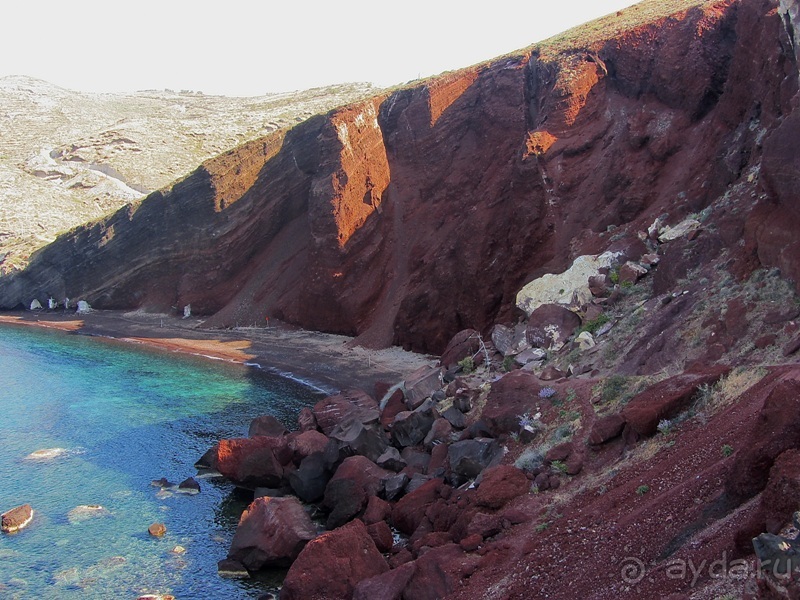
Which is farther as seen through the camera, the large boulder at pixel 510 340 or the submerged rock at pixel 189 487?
the large boulder at pixel 510 340

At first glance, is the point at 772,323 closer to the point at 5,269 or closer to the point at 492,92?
the point at 492,92

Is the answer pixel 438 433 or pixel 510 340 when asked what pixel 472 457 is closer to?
pixel 438 433

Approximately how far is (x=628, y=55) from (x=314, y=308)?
22789mm

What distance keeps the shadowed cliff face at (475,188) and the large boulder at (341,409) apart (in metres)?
7.69

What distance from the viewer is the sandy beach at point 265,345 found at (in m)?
34.1

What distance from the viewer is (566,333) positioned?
23.2m

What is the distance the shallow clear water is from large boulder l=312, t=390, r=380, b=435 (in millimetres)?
2763

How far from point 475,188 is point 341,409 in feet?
55.4

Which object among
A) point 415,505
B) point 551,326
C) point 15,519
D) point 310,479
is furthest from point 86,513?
point 551,326

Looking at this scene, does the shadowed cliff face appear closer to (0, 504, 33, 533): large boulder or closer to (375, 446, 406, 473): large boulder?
(375, 446, 406, 473): large boulder

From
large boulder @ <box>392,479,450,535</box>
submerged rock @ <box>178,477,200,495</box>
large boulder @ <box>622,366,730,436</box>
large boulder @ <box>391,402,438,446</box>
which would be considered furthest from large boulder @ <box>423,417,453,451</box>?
large boulder @ <box>622,366,730,436</box>

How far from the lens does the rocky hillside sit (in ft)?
235

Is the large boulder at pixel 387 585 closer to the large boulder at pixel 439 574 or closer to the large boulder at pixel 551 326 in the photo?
the large boulder at pixel 439 574

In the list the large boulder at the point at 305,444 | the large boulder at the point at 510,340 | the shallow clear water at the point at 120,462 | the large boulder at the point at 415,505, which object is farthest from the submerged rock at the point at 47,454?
the large boulder at the point at 510,340
